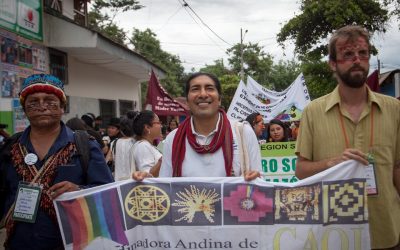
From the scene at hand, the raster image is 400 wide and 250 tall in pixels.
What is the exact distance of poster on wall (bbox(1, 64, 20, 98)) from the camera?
8031 mm

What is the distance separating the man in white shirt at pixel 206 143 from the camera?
8.85 ft

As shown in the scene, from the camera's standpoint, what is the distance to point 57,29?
9.96m

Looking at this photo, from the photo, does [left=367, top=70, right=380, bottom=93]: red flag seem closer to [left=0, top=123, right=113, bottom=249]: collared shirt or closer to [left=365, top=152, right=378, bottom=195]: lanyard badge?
[left=365, top=152, right=378, bottom=195]: lanyard badge

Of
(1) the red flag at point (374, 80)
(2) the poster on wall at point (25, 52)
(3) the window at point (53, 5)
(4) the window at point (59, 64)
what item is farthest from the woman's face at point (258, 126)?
(3) the window at point (53, 5)

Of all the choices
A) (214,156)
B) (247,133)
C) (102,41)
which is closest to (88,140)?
(214,156)

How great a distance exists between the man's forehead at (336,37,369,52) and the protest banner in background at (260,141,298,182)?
3625 mm

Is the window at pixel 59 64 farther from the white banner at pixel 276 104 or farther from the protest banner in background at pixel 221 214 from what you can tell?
the protest banner in background at pixel 221 214

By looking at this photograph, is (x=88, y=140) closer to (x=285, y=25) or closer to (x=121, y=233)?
(x=121, y=233)

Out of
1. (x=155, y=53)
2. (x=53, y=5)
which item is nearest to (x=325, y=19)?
(x=53, y=5)

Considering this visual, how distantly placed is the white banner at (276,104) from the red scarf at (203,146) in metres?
4.73

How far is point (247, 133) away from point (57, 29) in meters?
8.37

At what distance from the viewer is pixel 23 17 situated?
845 centimetres

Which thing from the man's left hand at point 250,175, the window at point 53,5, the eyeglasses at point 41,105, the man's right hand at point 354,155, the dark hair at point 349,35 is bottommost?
the man's left hand at point 250,175

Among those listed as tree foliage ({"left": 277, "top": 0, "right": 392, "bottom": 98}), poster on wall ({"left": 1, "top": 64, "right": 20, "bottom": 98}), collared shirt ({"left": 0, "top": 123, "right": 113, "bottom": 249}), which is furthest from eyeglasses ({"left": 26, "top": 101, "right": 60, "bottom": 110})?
tree foliage ({"left": 277, "top": 0, "right": 392, "bottom": 98})
